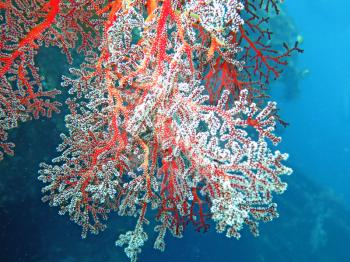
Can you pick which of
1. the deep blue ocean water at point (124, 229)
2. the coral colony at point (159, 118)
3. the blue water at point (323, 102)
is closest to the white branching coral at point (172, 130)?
the coral colony at point (159, 118)

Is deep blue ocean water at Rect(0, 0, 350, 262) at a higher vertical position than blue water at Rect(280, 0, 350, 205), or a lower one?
lower

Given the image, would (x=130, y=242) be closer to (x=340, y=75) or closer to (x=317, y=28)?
(x=340, y=75)

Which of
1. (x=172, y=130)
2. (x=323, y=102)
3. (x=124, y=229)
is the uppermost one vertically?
(x=323, y=102)

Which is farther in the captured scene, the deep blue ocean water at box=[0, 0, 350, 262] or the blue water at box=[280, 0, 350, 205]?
the blue water at box=[280, 0, 350, 205]

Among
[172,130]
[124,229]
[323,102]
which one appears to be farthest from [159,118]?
[323,102]

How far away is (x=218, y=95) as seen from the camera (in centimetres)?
388

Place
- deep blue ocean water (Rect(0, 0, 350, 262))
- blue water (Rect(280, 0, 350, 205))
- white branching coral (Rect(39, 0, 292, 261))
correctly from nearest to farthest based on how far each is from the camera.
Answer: white branching coral (Rect(39, 0, 292, 261))
deep blue ocean water (Rect(0, 0, 350, 262))
blue water (Rect(280, 0, 350, 205))

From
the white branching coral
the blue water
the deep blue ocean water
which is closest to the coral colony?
the white branching coral

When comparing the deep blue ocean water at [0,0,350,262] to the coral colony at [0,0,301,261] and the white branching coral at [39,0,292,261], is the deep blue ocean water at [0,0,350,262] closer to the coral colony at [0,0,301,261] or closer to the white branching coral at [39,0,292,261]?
the coral colony at [0,0,301,261]

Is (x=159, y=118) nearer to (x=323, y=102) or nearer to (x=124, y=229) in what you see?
(x=124, y=229)

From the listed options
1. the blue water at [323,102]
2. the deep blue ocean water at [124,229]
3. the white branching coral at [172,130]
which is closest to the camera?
the white branching coral at [172,130]

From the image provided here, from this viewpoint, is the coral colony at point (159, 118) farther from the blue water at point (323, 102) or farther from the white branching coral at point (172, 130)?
the blue water at point (323, 102)

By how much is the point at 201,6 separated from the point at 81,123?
1.59 metres

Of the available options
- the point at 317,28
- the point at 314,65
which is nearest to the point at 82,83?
the point at 314,65
